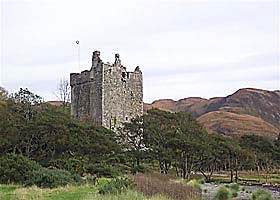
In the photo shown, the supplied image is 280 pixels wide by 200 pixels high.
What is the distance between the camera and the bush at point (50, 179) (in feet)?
83.9

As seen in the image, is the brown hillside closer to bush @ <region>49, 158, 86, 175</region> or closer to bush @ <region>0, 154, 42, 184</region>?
bush @ <region>49, 158, 86, 175</region>

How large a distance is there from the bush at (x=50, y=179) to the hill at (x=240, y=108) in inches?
4457

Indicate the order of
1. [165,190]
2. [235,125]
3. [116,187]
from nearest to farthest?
[116,187] < [165,190] < [235,125]

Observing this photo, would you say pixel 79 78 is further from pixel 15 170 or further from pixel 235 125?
pixel 235 125

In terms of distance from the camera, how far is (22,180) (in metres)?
28.5

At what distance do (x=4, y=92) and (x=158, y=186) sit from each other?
53.5 metres

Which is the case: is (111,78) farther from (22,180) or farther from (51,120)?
(22,180)

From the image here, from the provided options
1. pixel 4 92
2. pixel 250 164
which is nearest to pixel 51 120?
pixel 250 164

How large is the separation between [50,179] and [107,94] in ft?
95.7

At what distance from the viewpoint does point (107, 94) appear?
5453 cm

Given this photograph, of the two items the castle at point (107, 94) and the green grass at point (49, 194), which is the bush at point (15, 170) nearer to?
the green grass at point (49, 194)

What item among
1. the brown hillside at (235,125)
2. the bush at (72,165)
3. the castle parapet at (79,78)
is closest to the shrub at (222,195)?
the bush at (72,165)

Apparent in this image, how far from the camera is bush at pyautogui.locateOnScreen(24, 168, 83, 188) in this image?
25.6 metres

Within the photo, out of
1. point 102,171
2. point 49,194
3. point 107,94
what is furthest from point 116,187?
point 107,94
